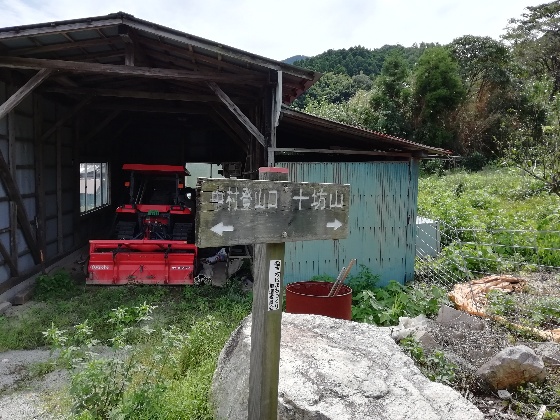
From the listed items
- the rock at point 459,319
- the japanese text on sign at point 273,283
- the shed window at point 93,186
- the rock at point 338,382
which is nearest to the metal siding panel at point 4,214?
the shed window at point 93,186

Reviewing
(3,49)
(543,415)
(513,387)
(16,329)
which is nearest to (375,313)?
(513,387)

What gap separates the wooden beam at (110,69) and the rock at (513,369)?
5.40 m

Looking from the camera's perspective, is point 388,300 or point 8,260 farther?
point 8,260

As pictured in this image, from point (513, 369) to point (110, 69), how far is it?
652 centimetres

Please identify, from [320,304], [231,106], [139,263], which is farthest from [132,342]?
[231,106]

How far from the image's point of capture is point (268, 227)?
7.89ft

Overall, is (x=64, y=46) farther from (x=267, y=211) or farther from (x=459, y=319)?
(x=459, y=319)

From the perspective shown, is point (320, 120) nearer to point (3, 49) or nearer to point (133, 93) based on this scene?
point (133, 93)

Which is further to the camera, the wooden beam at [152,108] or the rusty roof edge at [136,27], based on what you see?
the wooden beam at [152,108]

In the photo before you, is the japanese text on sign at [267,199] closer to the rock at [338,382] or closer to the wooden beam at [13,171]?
the rock at [338,382]

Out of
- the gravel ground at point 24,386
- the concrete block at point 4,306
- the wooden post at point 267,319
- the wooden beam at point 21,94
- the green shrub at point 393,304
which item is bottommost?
the gravel ground at point 24,386

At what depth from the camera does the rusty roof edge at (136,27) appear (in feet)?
20.7

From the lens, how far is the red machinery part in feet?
25.9

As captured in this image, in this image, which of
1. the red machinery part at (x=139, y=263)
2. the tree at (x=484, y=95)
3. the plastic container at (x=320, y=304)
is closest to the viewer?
the plastic container at (x=320, y=304)
